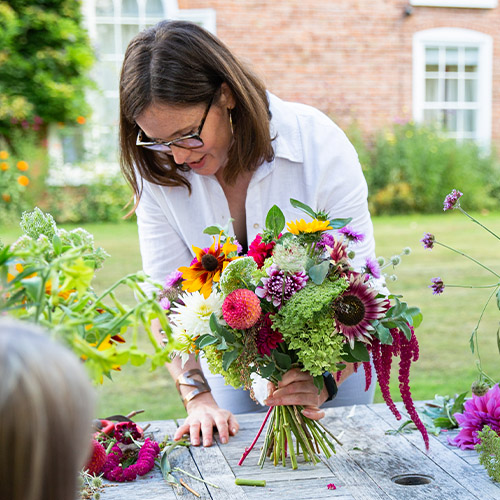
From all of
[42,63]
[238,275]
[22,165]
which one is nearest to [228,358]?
[238,275]

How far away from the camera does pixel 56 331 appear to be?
1.06 m

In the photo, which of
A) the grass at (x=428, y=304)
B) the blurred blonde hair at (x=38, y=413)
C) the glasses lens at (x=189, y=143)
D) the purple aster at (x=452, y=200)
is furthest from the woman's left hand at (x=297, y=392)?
the grass at (x=428, y=304)

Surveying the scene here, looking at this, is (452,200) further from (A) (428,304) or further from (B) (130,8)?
(B) (130,8)

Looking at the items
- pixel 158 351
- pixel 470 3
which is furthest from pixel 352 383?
pixel 470 3

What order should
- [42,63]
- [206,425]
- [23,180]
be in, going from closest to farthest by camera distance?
[206,425] → [23,180] → [42,63]

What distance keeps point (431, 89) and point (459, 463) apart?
10.9 meters

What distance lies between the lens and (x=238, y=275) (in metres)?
1.64

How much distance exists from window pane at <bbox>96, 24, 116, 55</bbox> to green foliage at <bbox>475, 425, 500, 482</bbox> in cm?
964

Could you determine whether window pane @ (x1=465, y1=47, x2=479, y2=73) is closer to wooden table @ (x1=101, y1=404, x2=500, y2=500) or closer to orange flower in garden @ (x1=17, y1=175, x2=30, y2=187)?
orange flower in garden @ (x1=17, y1=175, x2=30, y2=187)

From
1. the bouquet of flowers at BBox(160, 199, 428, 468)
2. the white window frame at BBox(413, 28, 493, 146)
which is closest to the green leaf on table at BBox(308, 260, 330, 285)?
the bouquet of flowers at BBox(160, 199, 428, 468)

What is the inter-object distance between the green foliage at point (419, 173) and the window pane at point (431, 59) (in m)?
1.25

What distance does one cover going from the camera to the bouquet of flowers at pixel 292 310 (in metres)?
1.59

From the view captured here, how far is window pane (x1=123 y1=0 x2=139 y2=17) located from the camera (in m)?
10.5

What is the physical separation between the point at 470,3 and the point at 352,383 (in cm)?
1041
